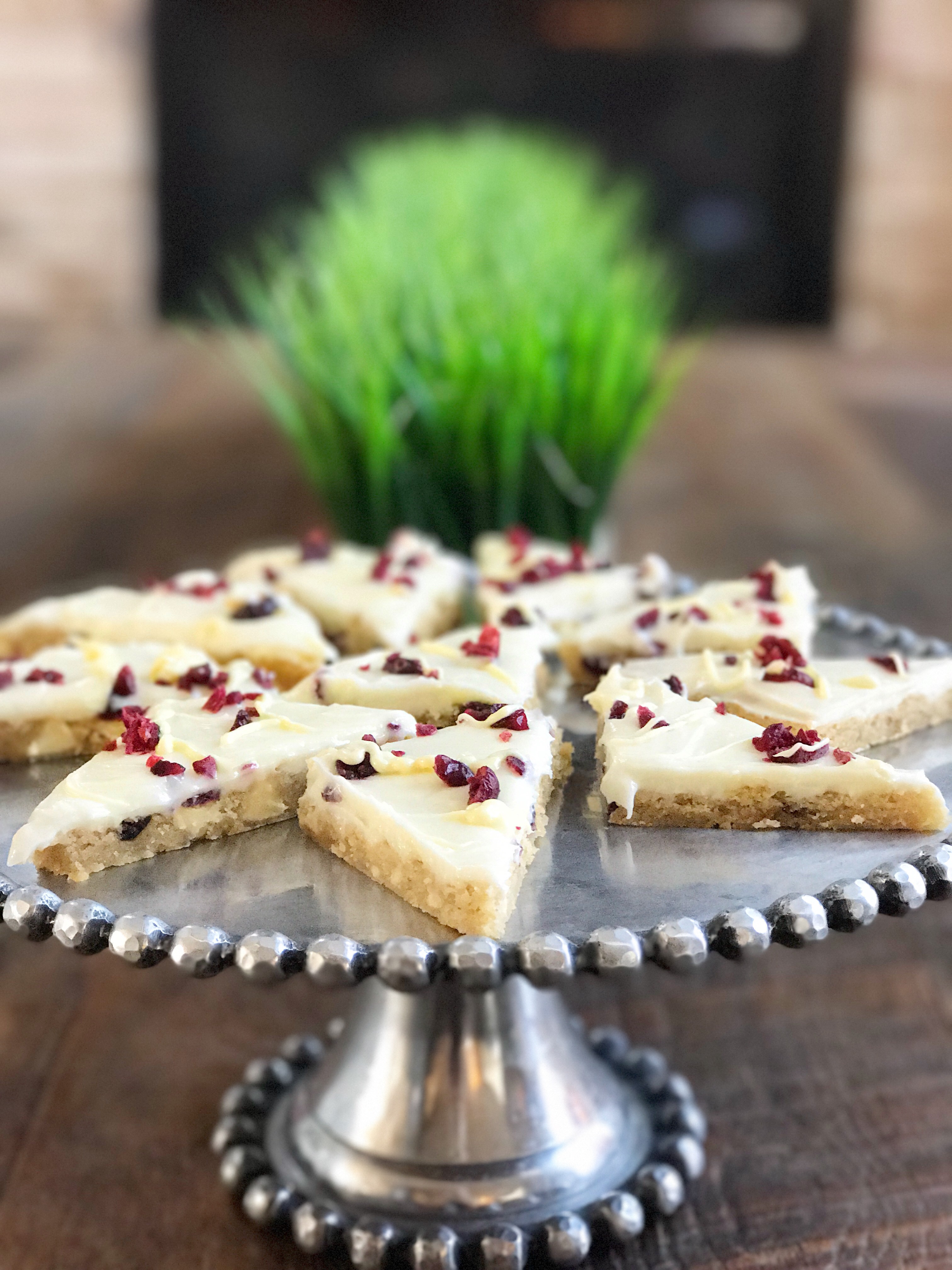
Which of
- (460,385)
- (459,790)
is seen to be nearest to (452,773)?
(459,790)

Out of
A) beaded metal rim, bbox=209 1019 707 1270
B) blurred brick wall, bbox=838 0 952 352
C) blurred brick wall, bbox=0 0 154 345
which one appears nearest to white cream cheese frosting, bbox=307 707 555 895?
beaded metal rim, bbox=209 1019 707 1270

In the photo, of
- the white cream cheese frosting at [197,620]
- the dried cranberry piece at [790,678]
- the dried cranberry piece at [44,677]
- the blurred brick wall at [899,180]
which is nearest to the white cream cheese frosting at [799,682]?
the dried cranberry piece at [790,678]

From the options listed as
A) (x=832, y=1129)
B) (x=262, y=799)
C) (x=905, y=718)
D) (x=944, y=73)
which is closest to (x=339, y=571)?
(x=262, y=799)

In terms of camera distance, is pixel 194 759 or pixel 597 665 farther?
pixel 597 665

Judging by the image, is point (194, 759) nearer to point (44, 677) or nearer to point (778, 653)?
point (44, 677)

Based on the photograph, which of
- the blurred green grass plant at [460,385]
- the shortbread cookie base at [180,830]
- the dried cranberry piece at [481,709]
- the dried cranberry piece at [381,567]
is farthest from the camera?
the blurred green grass plant at [460,385]

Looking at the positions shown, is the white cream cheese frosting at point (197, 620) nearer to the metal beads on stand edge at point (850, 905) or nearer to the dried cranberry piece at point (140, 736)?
the dried cranberry piece at point (140, 736)

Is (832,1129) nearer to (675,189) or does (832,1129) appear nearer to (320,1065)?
(320,1065)
